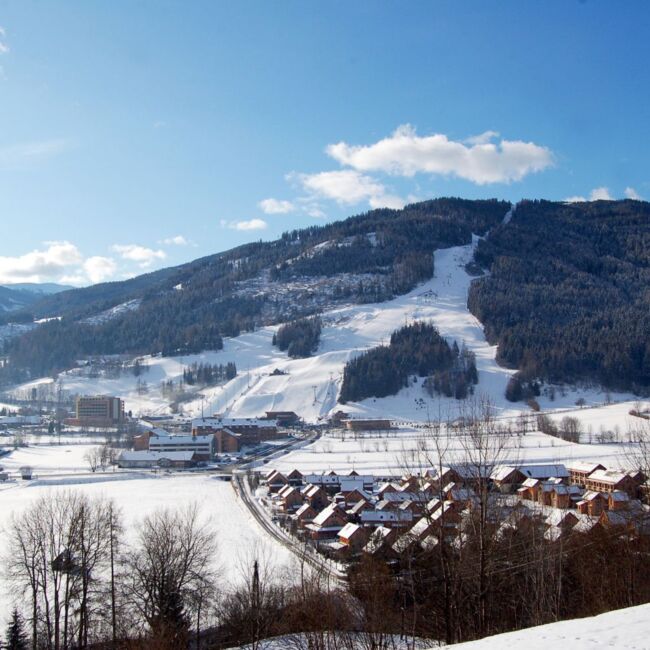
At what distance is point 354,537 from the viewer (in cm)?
2398

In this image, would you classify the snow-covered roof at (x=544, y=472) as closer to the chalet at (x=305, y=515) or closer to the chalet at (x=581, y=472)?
the chalet at (x=581, y=472)

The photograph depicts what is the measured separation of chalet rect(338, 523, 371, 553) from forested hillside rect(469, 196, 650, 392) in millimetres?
64223

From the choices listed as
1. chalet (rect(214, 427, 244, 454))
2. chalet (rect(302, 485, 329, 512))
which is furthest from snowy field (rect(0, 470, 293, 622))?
chalet (rect(214, 427, 244, 454))

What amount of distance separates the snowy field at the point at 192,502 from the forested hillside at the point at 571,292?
54.9m

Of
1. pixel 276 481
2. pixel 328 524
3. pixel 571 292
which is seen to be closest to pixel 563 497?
pixel 328 524

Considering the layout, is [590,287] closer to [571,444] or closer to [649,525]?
[571,444]

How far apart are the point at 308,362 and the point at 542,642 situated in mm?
93470

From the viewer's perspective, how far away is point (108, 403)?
86750 millimetres

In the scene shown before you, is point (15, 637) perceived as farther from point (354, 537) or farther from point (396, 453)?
point (396, 453)

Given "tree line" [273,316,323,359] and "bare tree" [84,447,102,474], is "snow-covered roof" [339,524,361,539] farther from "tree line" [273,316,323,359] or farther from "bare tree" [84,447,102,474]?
"tree line" [273,316,323,359]

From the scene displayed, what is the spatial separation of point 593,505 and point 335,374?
64903 mm

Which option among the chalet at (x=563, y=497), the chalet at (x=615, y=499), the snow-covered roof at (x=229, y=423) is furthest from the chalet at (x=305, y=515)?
the snow-covered roof at (x=229, y=423)

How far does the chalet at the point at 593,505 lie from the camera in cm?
2843

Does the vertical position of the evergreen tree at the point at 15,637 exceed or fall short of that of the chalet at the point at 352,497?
it exceeds it
